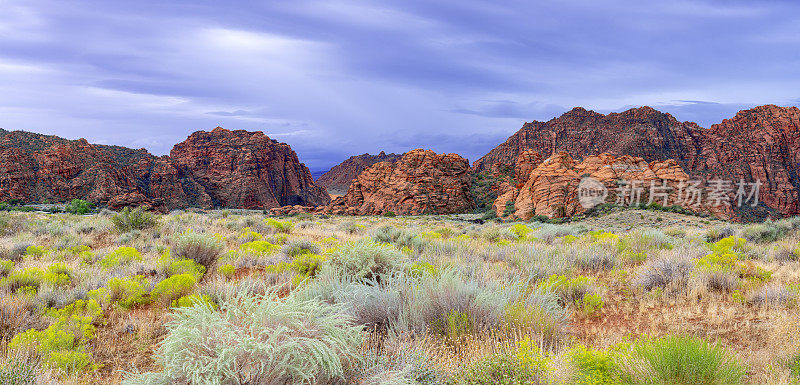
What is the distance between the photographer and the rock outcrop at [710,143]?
93.3m

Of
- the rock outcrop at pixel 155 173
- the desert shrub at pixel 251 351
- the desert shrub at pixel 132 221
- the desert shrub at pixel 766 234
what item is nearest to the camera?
the desert shrub at pixel 251 351

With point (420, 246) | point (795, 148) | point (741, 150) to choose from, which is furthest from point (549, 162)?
point (795, 148)

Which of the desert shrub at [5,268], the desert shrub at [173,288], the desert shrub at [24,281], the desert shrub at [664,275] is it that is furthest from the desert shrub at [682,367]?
the desert shrub at [5,268]

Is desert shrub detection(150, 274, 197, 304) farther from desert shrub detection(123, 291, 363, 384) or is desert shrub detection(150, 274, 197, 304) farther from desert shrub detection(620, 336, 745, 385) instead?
desert shrub detection(620, 336, 745, 385)

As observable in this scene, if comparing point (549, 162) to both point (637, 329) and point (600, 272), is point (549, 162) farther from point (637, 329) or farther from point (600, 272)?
point (637, 329)

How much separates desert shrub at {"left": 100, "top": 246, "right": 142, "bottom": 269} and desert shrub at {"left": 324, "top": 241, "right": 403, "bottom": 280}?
401cm

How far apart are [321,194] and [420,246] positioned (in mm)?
114133

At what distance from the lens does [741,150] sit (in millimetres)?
99625

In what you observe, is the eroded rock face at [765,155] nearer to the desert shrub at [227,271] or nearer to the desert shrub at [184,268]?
the desert shrub at [227,271]

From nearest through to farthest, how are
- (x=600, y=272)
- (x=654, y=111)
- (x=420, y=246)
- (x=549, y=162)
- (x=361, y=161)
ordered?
(x=600, y=272) → (x=420, y=246) → (x=549, y=162) → (x=654, y=111) → (x=361, y=161)

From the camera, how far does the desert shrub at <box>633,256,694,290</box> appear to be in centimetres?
560

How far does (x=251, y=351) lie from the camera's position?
7.07ft

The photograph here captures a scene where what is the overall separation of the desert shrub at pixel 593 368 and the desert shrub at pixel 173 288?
15.9 ft

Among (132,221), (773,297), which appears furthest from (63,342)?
(132,221)
